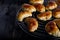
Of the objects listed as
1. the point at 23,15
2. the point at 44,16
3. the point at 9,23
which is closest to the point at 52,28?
the point at 44,16

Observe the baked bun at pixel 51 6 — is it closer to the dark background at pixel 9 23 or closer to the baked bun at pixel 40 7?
the baked bun at pixel 40 7

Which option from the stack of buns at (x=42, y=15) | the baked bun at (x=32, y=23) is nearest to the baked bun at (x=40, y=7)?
the stack of buns at (x=42, y=15)

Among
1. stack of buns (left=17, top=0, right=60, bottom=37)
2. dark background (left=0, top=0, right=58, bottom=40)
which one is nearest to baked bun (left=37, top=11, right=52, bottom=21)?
stack of buns (left=17, top=0, right=60, bottom=37)

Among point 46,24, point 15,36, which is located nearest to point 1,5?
point 15,36

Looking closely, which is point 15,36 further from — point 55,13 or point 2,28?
point 55,13

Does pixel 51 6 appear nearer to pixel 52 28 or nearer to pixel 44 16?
pixel 44 16

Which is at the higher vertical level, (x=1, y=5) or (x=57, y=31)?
(x=1, y=5)

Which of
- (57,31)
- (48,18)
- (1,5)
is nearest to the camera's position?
(57,31)
